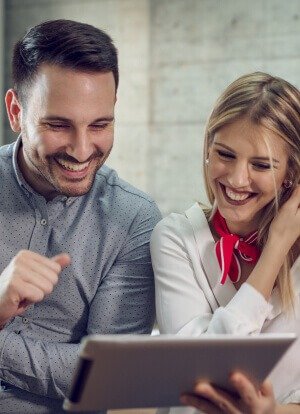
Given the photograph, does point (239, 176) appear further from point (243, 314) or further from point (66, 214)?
point (66, 214)

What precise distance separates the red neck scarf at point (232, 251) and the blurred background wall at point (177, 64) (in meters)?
2.90

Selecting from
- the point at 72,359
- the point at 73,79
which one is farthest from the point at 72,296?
the point at 73,79

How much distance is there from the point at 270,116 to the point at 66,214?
60cm

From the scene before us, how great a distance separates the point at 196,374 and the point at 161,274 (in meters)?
0.66

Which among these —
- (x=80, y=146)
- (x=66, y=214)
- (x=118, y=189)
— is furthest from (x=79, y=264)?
(x=80, y=146)

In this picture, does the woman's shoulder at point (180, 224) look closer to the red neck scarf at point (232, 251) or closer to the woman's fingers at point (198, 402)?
the red neck scarf at point (232, 251)

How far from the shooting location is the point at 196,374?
5.13 feet

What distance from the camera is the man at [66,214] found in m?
2.18

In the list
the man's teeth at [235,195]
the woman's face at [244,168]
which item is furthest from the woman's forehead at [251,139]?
the man's teeth at [235,195]

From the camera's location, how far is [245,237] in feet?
7.30

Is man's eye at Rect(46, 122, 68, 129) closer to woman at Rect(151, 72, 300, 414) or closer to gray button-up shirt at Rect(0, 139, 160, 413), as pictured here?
gray button-up shirt at Rect(0, 139, 160, 413)

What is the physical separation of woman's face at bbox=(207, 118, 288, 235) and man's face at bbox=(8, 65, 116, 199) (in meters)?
0.29

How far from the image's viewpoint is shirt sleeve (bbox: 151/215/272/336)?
6.64 ft

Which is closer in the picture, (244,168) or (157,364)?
(157,364)
